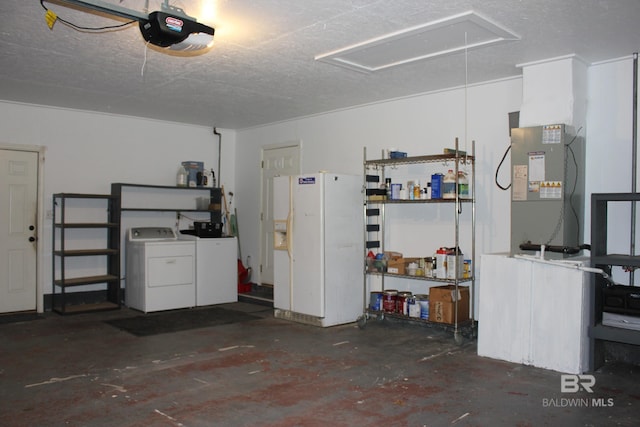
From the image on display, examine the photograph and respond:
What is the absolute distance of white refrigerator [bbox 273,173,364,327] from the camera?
576cm

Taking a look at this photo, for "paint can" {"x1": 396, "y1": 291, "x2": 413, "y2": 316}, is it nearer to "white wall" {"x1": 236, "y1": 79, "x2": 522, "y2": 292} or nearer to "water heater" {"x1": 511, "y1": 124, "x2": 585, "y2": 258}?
"white wall" {"x1": 236, "y1": 79, "x2": 522, "y2": 292}

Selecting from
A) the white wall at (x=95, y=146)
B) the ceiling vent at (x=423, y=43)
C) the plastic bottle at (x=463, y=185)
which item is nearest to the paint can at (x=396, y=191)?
the plastic bottle at (x=463, y=185)

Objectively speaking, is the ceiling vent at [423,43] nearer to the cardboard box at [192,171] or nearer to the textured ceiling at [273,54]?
the textured ceiling at [273,54]

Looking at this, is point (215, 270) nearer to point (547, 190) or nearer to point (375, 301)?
point (375, 301)

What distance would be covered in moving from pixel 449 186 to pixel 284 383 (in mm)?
2595

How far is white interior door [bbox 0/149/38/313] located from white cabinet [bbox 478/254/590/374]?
551cm

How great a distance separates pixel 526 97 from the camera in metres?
4.77

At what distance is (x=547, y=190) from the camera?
14.6ft

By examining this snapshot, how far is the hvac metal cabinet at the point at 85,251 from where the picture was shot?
6.57 m

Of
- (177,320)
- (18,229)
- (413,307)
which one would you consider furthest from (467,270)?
(18,229)

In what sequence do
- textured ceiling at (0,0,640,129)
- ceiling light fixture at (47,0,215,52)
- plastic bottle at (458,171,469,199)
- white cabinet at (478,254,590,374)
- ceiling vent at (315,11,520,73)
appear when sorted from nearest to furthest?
ceiling light fixture at (47,0,215,52)
textured ceiling at (0,0,640,129)
ceiling vent at (315,11,520,73)
white cabinet at (478,254,590,374)
plastic bottle at (458,171,469,199)

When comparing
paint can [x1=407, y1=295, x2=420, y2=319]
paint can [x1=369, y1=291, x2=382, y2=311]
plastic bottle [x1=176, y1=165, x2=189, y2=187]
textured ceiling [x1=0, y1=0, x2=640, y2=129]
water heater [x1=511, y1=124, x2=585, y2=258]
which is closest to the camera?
textured ceiling [x1=0, y1=0, x2=640, y2=129]

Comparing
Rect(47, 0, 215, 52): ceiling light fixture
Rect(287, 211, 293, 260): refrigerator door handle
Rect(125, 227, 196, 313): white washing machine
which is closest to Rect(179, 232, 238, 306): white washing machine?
Rect(125, 227, 196, 313): white washing machine

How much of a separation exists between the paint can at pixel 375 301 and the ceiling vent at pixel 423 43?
8.36 ft
